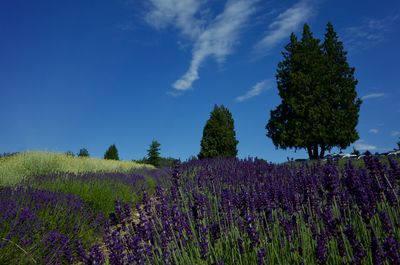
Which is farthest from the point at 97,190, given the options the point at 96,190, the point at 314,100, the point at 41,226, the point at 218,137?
the point at 314,100

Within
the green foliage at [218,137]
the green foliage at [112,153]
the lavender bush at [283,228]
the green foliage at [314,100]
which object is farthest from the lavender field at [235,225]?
the green foliage at [112,153]

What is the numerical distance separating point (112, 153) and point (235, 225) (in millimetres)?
29790

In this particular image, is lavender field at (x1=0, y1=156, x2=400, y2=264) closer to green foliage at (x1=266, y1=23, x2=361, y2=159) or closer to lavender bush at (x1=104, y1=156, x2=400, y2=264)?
lavender bush at (x1=104, y1=156, x2=400, y2=264)

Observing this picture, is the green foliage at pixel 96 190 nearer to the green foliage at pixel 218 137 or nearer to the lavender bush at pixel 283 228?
the lavender bush at pixel 283 228

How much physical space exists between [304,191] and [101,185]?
6.10 metres

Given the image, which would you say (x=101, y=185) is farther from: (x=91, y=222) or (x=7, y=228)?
(x=7, y=228)

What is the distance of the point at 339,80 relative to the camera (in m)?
27.2

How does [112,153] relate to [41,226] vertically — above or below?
above

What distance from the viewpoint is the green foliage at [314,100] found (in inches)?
1019

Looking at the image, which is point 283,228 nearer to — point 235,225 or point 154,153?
point 235,225

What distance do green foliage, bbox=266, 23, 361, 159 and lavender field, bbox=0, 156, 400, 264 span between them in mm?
18772

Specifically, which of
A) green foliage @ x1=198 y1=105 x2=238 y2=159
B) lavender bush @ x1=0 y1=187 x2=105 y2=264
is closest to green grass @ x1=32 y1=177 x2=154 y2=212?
lavender bush @ x1=0 y1=187 x2=105 y2=264

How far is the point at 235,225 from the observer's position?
454 centimetres

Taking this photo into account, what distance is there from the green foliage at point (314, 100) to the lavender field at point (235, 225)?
18772 millimetres
